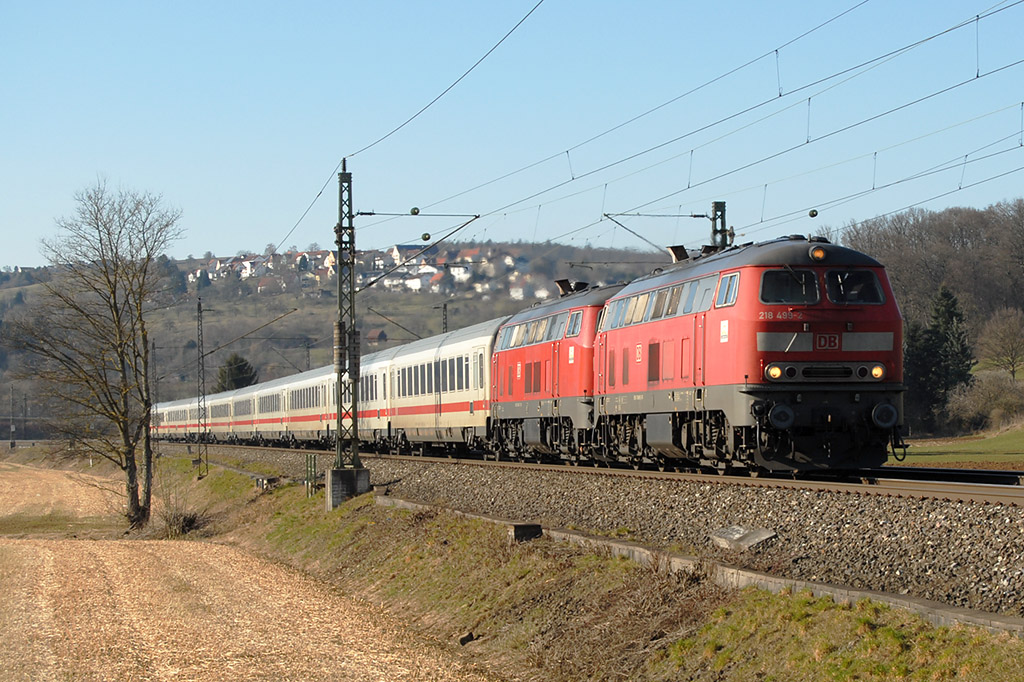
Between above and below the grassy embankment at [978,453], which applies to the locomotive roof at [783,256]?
above

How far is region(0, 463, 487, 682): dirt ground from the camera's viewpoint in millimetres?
14555

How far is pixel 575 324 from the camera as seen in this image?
27.8m

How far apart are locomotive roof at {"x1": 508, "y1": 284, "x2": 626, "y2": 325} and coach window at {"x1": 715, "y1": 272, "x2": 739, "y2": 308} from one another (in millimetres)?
7688

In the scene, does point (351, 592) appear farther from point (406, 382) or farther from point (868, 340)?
point (406, 382)

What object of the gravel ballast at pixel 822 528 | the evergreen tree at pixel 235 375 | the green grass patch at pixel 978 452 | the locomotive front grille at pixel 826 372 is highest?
the evergreen tree at pixel 235 375

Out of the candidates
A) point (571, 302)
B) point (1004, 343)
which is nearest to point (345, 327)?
point (571, 302)

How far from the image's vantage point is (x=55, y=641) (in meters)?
17.3

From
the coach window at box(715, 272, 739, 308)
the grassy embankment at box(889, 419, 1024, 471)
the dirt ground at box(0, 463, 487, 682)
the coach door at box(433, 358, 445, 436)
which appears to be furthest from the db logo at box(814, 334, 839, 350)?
the coach door at box(433, 358, 445, 436)

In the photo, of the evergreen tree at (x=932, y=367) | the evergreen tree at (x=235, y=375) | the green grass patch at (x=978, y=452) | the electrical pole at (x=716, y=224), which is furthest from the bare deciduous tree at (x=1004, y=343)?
the evergreen tree at (x=235, y=375)

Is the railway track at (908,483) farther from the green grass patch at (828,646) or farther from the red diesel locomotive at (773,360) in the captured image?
the green grass patch at (828,646)

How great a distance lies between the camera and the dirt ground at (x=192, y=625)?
14555mm

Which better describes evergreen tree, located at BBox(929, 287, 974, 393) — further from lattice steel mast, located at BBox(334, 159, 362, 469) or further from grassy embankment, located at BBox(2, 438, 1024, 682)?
grassy embankment, located at BBox(2, 438, 1024, 682)

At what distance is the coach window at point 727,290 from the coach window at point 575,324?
8.08 meters

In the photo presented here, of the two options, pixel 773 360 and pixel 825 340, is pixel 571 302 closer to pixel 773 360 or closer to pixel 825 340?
pixel 773 360
